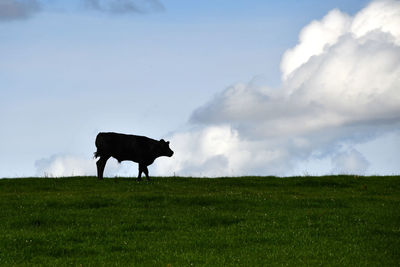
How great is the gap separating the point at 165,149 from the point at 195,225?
633 inches

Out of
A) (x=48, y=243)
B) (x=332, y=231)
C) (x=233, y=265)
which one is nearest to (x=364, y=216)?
(x=332, y=231)

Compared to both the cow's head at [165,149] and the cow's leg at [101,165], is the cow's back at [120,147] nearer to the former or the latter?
the cow's leg at [101,165]

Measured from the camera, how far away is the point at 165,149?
1480 inches

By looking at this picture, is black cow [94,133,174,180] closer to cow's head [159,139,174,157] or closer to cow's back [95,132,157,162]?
cow's back [95,132,157,162]

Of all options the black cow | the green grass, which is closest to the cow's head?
the black cow

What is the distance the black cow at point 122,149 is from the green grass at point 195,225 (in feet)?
6.88

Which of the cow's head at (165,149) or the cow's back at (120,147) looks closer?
the cow's back at (120,147)

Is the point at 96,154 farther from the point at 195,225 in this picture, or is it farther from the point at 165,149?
the point at 195,225

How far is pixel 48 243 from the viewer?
19.1m

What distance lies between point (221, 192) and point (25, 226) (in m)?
12.1

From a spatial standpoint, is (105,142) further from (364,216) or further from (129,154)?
(364,216)

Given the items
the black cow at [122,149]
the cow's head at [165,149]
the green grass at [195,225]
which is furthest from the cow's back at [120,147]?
the green grass at [195,225]

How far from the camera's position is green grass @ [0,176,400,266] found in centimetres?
1730

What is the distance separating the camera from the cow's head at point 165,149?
1471 inches
